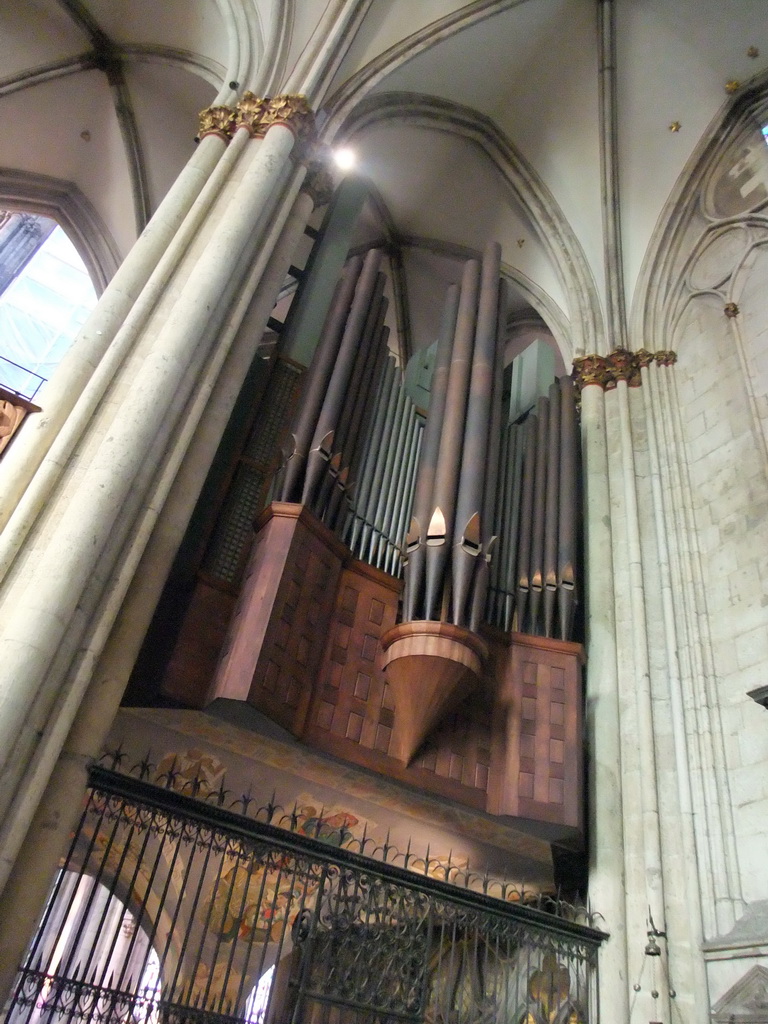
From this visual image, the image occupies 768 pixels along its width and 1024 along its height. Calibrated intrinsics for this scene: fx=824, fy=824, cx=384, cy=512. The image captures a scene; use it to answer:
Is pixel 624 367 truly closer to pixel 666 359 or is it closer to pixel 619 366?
pixel 619 366

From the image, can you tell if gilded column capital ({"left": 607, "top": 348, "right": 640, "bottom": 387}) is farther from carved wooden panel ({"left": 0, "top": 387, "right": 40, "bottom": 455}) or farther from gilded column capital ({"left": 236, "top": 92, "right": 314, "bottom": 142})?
carved wooden panel ({"left": 0, "top": 387, "right": 40, "bottom": 455})

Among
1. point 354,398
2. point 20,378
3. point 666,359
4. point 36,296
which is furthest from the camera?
point 36,296

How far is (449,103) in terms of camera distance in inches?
399

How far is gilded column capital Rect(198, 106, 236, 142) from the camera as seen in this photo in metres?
7.20

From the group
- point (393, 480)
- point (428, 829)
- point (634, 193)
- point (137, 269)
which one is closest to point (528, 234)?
point (634, 193)

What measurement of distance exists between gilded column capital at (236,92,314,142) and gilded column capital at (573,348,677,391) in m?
3.75

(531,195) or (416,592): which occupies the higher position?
(531,195)

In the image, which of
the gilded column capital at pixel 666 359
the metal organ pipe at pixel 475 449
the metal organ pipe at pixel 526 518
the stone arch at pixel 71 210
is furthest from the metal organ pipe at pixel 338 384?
the stone arch at pixel 71 210

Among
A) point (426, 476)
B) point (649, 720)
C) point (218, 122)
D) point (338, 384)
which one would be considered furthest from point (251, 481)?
point (649, 720)

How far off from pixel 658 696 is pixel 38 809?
4.67m

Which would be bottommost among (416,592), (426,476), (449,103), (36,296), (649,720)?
(649,720)

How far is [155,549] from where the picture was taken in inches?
193

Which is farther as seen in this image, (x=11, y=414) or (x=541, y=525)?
(x=541, y=525)

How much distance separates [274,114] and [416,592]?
4.45m
